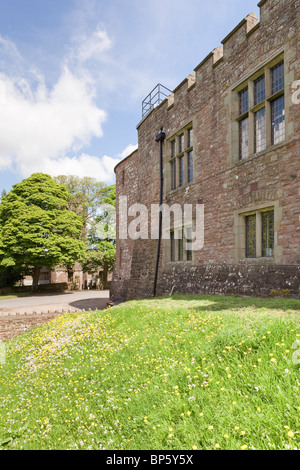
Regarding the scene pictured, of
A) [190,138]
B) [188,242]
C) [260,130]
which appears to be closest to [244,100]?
[260,130]

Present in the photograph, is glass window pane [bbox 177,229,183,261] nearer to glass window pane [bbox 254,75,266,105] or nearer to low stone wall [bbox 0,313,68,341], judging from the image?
glass window pane [bbox 254,75,266,105]

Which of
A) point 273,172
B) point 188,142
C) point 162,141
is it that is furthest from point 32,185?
point 273,172

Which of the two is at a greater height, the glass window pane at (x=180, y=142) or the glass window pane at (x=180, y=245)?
the glass window pane at (x=180, y=142)

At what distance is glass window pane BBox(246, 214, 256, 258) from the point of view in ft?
30.8

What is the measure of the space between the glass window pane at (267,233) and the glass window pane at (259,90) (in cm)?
372

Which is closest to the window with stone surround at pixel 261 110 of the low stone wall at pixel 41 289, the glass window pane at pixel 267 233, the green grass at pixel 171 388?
the glass window pane at pixel 267 233

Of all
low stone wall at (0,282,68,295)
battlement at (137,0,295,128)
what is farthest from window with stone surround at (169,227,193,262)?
low stone wall at (0,282,68,295)

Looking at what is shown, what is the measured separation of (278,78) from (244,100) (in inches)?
60.6

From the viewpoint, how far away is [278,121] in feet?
28.2

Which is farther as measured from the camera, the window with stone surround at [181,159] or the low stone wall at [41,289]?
the low stone wall at [41,289]

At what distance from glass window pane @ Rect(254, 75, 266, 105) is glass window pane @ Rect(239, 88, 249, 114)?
44 centimetres

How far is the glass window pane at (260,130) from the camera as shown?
9.14 meters

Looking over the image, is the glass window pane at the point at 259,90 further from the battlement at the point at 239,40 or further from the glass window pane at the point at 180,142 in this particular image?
the glass window pane at the point at 180,142

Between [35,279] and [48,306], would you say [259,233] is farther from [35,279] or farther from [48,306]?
[35,279]
